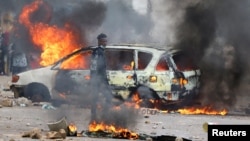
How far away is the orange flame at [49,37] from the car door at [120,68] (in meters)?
0.79

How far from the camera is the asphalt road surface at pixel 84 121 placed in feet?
36.3

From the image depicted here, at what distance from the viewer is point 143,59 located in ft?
49.5

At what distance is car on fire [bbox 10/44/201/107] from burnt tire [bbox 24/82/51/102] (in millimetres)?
34

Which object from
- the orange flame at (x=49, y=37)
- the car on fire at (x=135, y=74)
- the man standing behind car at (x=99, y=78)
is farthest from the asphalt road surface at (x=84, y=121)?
the orange flame at (x=49, y=37)

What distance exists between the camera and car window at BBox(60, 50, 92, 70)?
49.9 ft

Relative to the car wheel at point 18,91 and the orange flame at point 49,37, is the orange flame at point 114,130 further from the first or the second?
the car wheel at point 18,91

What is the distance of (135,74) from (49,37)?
4.73m

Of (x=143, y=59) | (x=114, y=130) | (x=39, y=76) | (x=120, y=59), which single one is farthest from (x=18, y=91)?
(x=114, y=130)

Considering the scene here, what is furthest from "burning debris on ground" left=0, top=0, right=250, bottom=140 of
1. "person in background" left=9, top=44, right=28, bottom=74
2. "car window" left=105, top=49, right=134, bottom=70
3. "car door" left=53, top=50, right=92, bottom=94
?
"person in background" left=9, top=44, right=28, bottom=74

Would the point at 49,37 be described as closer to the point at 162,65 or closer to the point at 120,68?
the point at 120,68

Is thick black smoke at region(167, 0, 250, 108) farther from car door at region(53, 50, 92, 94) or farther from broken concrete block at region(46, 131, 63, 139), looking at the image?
broken concrete block at region(46, 131, 63, 139)

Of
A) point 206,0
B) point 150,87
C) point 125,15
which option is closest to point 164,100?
point 150,87

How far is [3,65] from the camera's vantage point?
88.1ft

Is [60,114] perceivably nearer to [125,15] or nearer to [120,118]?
[120,118]
